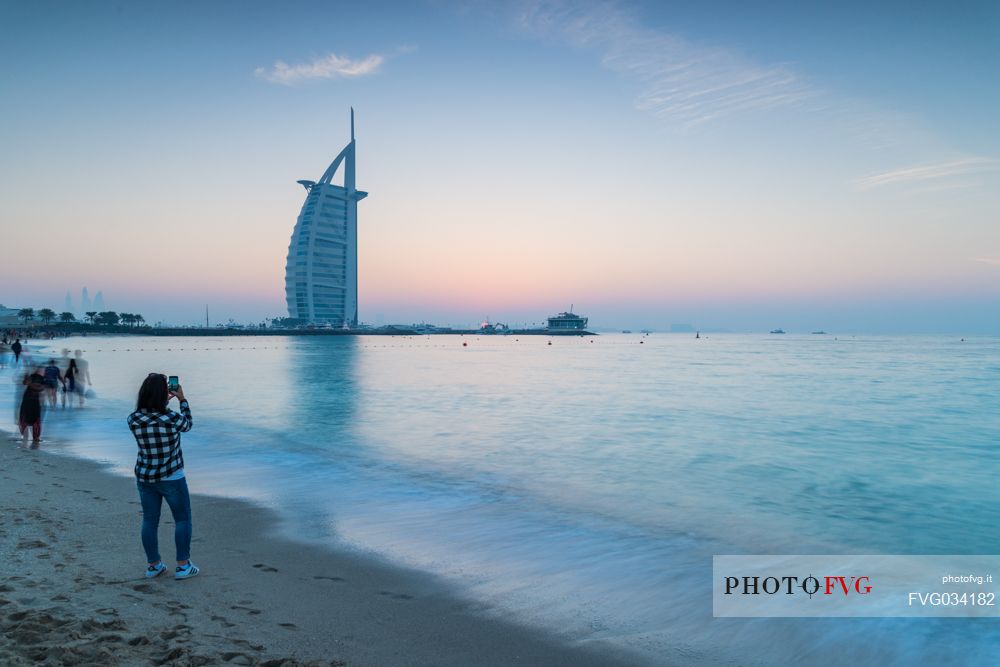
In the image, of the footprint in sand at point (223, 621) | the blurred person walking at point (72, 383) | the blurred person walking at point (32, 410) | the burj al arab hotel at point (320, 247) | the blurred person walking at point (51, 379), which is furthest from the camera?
the burj al arab hotel at point (320, 247)

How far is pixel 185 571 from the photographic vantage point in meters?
5.77

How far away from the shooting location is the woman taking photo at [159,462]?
204 inches

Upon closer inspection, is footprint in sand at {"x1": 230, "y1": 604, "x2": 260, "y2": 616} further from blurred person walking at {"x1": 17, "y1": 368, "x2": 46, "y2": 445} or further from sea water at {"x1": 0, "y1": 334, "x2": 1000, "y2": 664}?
blurred person walking at {"x1": 17, "y1": 368, "x2": 46, "y2": 445}

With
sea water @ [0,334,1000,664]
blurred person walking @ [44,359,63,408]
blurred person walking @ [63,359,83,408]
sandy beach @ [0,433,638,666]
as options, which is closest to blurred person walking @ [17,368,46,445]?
sea water @ [0,334,1000,664]

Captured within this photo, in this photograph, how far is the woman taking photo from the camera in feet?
17.0

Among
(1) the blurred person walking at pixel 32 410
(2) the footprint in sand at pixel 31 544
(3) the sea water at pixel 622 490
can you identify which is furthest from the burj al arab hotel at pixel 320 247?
(2) the footprint in sand at pixel 31 544

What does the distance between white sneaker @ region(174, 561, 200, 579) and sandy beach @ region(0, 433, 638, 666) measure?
0.24 ft

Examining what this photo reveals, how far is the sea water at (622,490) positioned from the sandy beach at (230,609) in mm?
465

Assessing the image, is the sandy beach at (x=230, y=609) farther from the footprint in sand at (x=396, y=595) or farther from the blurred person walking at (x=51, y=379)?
the blurred person walking at (x=51, y=379)

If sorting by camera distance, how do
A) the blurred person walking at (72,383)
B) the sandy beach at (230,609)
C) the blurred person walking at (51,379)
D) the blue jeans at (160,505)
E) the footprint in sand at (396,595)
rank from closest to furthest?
the sandy beach at (230,609) → the blue jeans at (160,505) → the footprint in sand at (396,595) → the blurred person walking at (51,379) → the blurred person walking at (72,383)

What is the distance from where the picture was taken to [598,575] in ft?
22.8

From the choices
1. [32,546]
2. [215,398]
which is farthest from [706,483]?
[215,398]

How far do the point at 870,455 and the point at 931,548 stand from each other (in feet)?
28.1

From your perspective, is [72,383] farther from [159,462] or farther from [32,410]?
[159,462]
